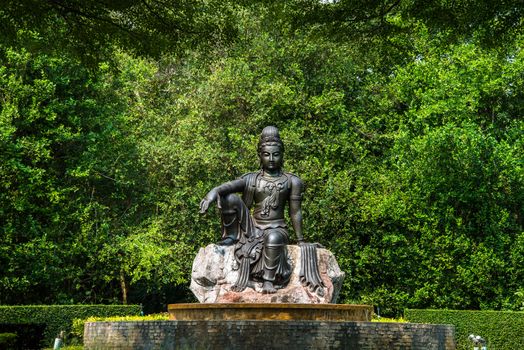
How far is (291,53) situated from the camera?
2473cm

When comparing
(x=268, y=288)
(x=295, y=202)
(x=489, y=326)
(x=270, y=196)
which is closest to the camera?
(x=268, y=288)

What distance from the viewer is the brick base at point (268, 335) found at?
30.5 ft

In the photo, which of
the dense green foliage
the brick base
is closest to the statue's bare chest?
the brick base

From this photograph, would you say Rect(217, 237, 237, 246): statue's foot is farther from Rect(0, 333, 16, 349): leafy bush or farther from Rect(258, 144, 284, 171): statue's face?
Rect(0, 333, 16, 349): leafy bush

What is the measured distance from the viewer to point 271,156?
1412cm

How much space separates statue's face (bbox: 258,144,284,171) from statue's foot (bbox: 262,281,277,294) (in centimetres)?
222

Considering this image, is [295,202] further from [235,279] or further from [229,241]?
[235,279]

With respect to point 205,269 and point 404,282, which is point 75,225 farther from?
point 205,269

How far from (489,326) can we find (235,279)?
892 centimetres

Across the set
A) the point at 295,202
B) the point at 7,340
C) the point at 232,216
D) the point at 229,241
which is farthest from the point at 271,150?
the point at 7,340

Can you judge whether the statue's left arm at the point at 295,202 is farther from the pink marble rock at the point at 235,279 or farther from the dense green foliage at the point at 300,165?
the dense green foliage at the point at 300,165

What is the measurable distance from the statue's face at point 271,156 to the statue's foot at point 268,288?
2217 mm

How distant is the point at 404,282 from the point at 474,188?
3.52m

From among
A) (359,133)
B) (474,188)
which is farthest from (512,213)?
(359,133)
